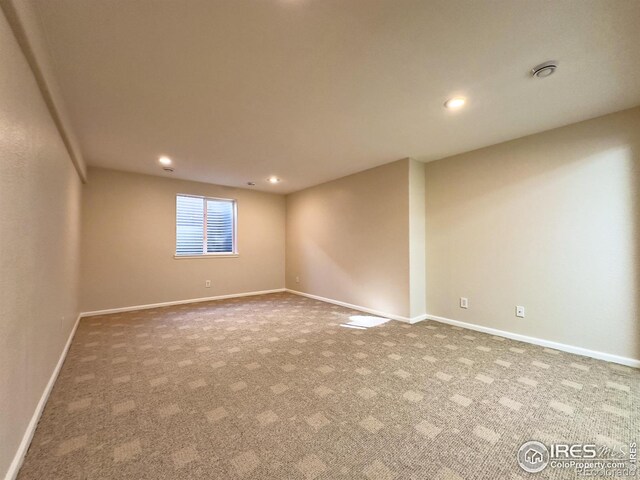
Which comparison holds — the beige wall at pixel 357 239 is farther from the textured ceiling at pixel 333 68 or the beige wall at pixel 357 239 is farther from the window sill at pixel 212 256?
the window sill at pixel 212 256

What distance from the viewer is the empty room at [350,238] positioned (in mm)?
1422

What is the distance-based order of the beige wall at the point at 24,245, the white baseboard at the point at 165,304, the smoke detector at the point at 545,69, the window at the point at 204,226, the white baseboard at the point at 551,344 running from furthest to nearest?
the window at the point at 204,226
the white baseboard at the point at 165,304
the white baseboard at the point at 551,344
the smoke detector at the point at 545,69
the beige wall at the point at 24,245

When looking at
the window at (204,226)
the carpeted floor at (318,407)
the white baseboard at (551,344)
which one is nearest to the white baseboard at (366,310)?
the white baseboard at (551,344)

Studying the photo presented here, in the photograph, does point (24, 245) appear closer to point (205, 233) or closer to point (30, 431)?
point (30, 431)

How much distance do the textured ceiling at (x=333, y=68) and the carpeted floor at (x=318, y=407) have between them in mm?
2452

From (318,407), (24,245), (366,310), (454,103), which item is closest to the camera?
(24,245)

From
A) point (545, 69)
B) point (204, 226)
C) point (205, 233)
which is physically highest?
point (545, 69)

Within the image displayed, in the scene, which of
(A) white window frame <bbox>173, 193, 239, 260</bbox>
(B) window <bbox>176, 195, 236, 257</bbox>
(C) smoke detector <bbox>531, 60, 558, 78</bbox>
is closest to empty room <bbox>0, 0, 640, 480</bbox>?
(C) smoke detector <bbox>531, 60, 558, 78</bbox>

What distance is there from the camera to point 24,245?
1.54 meters

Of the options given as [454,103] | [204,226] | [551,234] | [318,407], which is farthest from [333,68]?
[204,226]

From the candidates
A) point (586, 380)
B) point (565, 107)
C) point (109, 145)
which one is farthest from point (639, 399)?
point (109, 145)

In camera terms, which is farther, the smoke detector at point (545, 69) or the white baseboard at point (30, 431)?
the smoke detector at point (545, 69)

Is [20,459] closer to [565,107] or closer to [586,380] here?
[586,380]

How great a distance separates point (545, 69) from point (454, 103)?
63 cm
